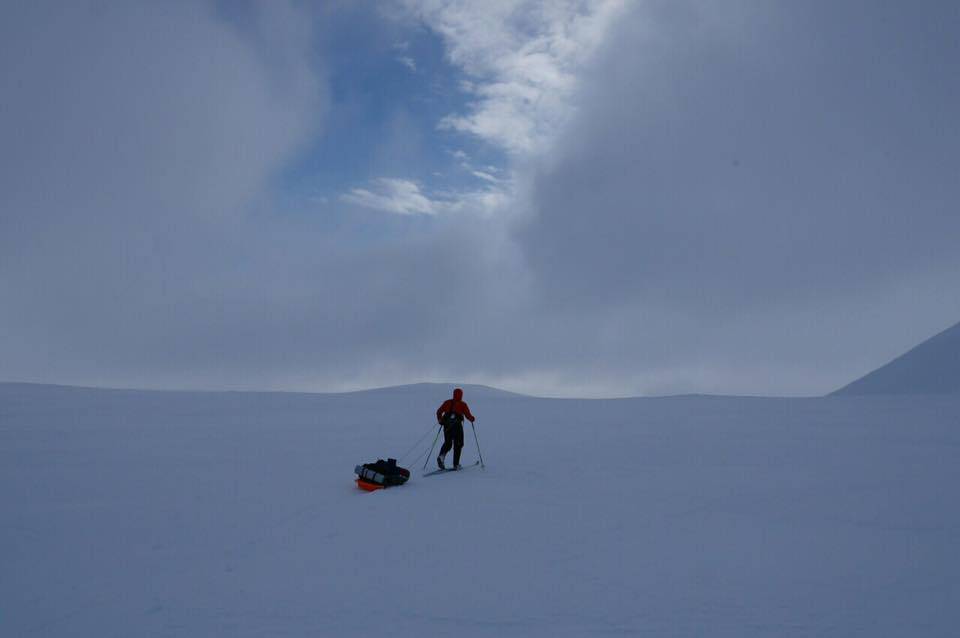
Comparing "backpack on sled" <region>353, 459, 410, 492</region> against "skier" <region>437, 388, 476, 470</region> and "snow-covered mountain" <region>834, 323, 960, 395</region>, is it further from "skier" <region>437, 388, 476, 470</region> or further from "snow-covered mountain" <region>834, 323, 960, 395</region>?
"snow-covered mountain" <region>834, 323, 960, 395</region>

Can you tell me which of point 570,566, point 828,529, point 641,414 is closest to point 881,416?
point 641,414

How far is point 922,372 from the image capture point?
47.0 m

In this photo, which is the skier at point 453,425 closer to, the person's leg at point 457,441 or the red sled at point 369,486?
the person's leg at point 457,441

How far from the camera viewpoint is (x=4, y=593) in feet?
22.6

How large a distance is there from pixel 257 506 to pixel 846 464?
1141 centimetres

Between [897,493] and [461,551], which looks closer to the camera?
[461,551]

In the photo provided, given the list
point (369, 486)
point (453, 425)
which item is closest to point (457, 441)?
point (453, 425)

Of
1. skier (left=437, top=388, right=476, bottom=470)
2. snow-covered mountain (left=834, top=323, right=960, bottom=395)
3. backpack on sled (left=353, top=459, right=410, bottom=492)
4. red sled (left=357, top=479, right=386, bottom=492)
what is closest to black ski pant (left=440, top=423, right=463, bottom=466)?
skier (left=437, top=388, right=476, bottom=470)

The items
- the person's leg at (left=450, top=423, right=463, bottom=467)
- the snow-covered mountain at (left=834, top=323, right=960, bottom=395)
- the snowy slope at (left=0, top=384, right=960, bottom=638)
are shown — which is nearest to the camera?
the snowy slope at (left=0, top=384, right=960, bottom=638)

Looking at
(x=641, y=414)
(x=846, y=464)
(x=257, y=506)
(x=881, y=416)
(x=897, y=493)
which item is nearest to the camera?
(x=897, y=493)

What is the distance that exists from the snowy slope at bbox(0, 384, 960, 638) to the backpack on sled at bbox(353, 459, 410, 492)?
23 centimetres

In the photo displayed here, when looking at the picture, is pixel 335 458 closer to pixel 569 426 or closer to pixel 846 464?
pixel 569 426

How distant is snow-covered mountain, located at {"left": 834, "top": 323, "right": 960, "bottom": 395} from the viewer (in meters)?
44.2

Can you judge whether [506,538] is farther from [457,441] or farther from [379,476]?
[457,441]
